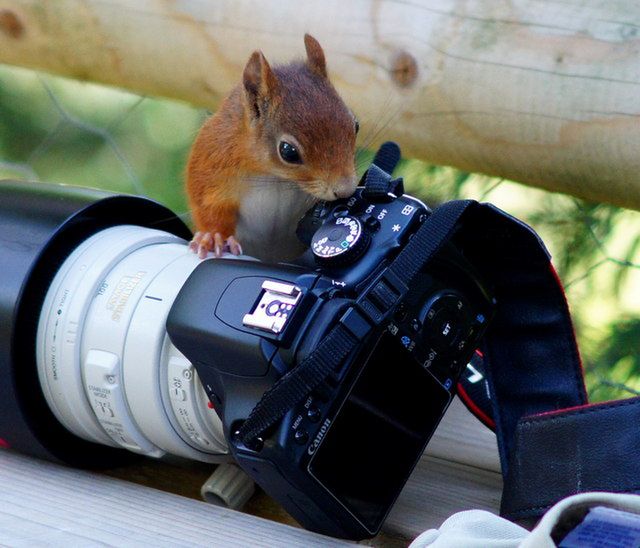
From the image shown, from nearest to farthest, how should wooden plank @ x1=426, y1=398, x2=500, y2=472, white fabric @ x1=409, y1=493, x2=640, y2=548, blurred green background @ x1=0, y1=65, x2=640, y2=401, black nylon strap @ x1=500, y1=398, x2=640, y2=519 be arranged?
white fabric @ x1=409, y1=493, x2=640, y2=548
black nylon strap @ x1=500, y1=398, x2=640, y2=519
wooden plank @ x1=426, y1=398, x2=500, y2=472
blurred green background @ x1=0, y1=65, x2=640, y2=401

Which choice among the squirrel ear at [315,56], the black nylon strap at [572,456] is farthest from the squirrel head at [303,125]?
the black nylon strap at [572,456]

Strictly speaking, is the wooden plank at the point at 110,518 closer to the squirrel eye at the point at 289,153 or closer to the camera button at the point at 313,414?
the camera button at the point at 313,414

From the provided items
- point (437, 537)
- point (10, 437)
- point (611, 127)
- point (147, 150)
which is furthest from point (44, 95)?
point (437, 537)

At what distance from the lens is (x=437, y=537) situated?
525mm

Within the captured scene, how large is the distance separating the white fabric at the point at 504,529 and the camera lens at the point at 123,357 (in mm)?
208

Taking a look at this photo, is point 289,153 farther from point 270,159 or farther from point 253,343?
point 253,343

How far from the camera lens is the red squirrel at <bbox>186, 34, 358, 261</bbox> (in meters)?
0.75

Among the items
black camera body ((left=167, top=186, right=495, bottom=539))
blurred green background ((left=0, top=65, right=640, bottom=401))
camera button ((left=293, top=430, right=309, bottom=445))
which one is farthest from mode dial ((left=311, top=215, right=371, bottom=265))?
blurred green background ((left=0, top=65, right=640, bottom=401))

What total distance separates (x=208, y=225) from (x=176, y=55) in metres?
0.23

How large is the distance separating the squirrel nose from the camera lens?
0.11 metres

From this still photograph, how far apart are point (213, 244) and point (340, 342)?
0.80ft

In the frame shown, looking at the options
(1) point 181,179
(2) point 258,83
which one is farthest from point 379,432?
(1) point 181,179

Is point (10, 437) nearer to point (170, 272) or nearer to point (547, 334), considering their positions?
point (170, 272)

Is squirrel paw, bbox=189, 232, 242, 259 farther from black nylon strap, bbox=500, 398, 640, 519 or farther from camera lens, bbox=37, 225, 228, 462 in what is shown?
black nylon strap, bbox=500, 398, 640, 519
